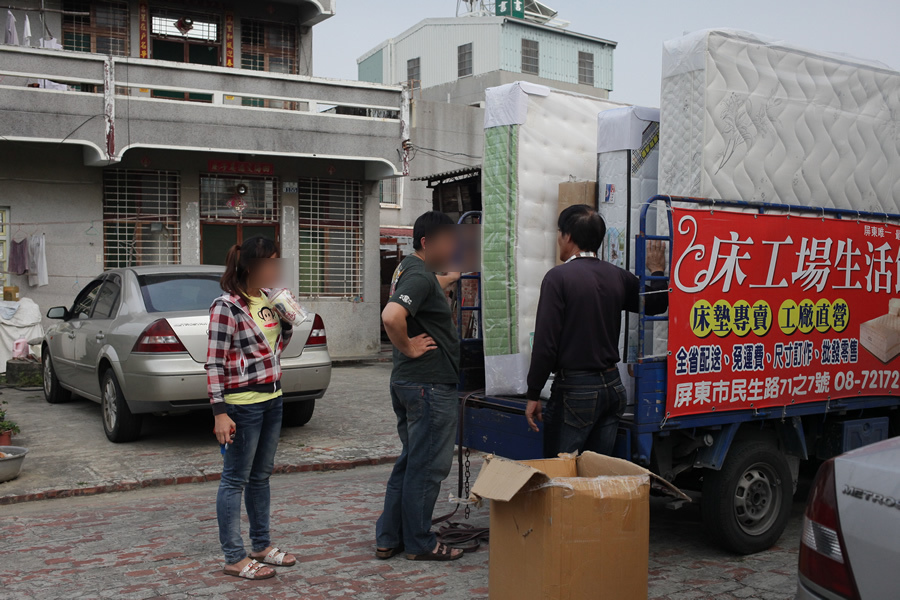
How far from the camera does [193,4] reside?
15.6m

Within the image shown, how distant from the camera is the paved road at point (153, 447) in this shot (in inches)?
261

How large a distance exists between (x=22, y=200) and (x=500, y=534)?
1218cm

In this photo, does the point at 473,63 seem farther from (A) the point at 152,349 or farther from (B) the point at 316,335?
(A) the point at 152,349

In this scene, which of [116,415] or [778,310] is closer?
[778,310]

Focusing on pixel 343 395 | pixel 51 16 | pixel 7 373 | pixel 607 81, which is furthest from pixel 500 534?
pixel 607 81

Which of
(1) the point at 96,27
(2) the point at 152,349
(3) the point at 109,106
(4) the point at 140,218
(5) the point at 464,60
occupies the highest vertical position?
(5) the point at 464,60

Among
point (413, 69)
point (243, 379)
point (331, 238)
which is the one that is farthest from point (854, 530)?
point (413, 69)

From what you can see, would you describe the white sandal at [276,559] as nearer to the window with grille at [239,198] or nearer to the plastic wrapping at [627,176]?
the plastic wrapping at [627,176]

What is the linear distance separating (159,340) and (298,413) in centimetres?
190

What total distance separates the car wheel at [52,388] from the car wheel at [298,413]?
3.23 meters

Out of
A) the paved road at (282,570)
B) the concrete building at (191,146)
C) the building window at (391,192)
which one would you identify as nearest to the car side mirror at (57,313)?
the paved road at (282,570)

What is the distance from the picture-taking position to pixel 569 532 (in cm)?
332

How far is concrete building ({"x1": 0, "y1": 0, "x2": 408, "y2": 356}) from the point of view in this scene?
507 inches

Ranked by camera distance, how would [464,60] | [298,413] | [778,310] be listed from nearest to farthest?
[778,310]
[298,413]
[464,60]
